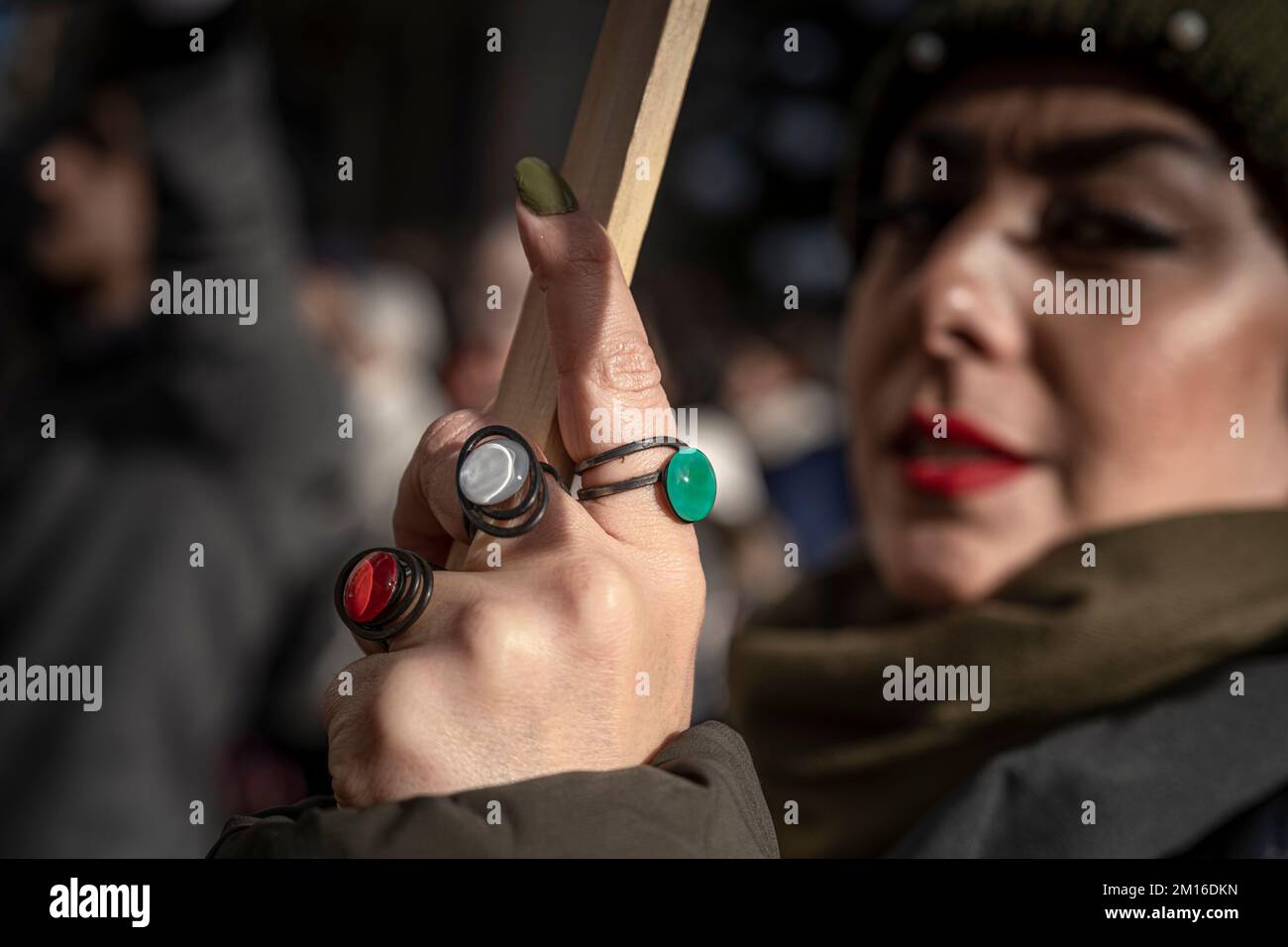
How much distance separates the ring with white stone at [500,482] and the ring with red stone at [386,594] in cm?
6

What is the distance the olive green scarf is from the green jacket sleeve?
75 cm

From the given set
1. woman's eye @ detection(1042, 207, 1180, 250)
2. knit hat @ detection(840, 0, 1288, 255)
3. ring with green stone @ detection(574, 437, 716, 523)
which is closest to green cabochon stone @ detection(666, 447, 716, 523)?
ring with green stone @ detection(574, 437, 716, 523)

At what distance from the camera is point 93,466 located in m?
3.26

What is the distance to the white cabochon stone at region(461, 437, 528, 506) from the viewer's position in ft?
3.12

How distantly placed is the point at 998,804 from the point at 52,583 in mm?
2391

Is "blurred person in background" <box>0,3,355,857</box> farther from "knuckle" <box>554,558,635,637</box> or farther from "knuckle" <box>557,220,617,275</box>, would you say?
"knuckle" <box>554,558,635,637</box>

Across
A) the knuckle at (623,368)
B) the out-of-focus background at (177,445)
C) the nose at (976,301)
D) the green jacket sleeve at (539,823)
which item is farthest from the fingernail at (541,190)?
the out-of-focus background at (177,445)

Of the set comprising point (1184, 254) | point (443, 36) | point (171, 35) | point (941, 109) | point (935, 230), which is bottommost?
point (1184, 254)

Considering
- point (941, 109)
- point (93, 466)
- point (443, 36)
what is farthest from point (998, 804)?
point (443, 36)

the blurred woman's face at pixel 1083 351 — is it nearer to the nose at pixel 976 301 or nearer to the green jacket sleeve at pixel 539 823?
the nose at pixel 976 301

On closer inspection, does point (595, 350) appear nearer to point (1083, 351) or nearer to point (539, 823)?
point (539, 823)

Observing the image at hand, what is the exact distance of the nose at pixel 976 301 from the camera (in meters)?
1.83

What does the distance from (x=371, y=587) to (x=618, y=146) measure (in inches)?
15.5
